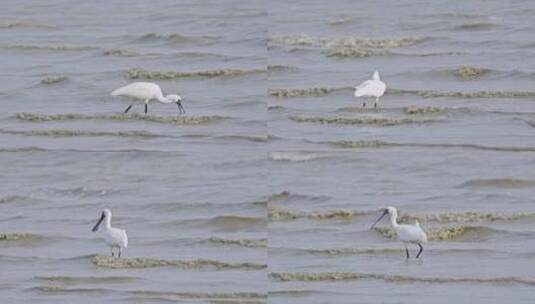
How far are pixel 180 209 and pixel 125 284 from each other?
1.45 m

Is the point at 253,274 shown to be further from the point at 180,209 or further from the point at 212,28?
the point at 212,28

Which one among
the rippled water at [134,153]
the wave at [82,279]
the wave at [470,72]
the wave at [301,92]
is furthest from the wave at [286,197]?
the wave at [470,72]

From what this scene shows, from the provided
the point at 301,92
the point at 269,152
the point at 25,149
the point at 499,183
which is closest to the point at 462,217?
the point at 499,183

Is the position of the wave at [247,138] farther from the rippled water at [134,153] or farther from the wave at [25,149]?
the wave at [25,149]

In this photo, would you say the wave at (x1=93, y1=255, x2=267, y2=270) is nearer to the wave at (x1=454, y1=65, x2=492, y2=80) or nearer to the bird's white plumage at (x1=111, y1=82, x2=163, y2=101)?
the bird's white plumage at (x1=111, y1=82, x2=163, y2=101)

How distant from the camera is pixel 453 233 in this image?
11844 millimetres

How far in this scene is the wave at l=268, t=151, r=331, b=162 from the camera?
13133 millimetres

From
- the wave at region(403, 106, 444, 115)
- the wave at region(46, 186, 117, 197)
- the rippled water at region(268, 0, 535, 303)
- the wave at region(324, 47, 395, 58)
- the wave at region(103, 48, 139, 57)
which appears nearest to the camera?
the rippled water at region(268, 0, 535, 303)

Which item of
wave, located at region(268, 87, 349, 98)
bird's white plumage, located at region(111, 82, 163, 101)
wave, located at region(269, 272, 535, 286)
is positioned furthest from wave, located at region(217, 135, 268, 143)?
wave, located at region(269, 272, 535, 286)

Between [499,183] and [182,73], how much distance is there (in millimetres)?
3454

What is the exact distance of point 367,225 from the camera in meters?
12.0

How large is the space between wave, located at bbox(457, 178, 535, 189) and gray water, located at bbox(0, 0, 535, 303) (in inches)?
0.5

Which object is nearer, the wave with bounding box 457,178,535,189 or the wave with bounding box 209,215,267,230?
the wave with bounding box 209,215,267,230

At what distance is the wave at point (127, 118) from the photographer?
45.9ft
